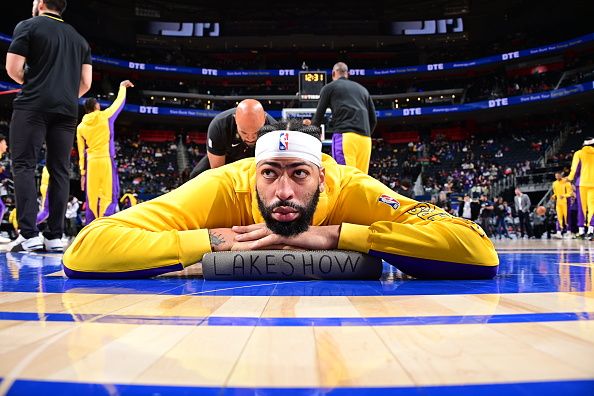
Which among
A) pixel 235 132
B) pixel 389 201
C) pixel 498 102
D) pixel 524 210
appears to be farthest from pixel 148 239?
pixel 498 102

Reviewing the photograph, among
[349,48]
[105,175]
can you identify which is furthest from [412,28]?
[105,175]

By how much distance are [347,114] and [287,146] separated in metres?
2.99

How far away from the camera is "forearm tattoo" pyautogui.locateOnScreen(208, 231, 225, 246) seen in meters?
2.01

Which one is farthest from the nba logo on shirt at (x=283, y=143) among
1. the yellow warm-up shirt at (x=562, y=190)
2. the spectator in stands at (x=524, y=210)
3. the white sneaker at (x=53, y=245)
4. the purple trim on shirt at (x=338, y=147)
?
the spectator in stands at (x=524, y=210)

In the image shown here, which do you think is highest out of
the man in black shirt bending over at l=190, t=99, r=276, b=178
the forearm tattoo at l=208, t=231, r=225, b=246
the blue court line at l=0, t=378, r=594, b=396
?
the man in black shirt bending over at l=190, t=99, r=276, b=178

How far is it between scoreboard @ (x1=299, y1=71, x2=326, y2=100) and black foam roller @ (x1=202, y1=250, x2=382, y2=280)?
1202cm

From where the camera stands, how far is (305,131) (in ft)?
6.89

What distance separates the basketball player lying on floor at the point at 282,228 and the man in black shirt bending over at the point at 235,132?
43.5 inches

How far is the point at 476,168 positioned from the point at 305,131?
2343cm

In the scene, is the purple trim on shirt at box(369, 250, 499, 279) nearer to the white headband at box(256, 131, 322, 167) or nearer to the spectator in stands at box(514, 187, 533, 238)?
the white headband at box(256, 131, 322, 167)

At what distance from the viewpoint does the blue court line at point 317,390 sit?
1.68 feet

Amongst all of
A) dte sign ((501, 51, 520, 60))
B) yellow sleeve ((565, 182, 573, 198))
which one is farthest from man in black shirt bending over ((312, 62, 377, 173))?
dte sign ((501, 51, 520, 60))

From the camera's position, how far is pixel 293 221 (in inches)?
75.3

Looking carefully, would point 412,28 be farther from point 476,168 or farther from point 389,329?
point 389,329
